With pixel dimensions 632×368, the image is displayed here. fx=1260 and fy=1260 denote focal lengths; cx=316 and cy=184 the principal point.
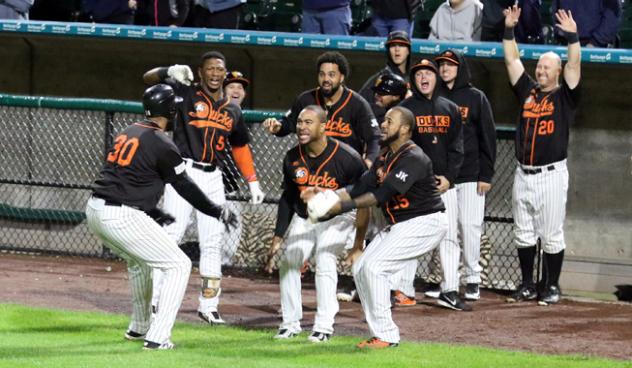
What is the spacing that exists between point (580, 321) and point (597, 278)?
142cm

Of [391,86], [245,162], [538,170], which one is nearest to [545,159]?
[538,170]

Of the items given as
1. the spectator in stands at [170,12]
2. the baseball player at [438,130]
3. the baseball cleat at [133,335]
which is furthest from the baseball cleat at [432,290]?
the spectator in stands at [170,12]

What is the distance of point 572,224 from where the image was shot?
11328 mm

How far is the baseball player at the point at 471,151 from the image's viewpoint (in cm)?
1005

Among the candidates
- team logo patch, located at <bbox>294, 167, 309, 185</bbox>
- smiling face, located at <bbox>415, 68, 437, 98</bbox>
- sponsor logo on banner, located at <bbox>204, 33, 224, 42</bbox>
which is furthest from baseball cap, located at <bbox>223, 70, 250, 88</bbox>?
team logo patch, located at <bbox>294, 167, 309, 185</bbox>

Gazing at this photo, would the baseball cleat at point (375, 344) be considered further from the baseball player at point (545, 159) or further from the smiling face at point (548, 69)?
the smiling face at point (548, 69)

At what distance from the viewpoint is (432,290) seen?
1062 centimetres

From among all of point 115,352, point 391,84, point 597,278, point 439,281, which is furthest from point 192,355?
point 597,278

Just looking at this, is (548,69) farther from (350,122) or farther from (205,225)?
(205,225)

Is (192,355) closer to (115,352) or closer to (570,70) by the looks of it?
(115,352)

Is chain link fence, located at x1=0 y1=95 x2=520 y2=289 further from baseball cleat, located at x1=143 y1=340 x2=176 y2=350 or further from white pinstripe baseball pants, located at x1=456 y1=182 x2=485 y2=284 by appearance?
baseball cleat, located at x1=143 y1=340 x2=176 y2=350

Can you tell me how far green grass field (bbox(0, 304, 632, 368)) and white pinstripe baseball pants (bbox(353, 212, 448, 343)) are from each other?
190 mm

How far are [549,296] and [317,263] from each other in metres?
2.64

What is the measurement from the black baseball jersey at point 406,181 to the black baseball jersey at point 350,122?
1.07 m
